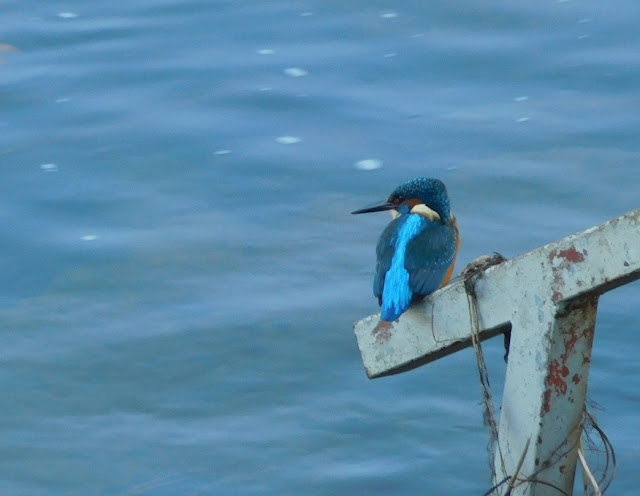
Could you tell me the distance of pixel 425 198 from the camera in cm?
291

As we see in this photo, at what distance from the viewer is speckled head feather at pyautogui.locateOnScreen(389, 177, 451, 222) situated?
2.89 meters

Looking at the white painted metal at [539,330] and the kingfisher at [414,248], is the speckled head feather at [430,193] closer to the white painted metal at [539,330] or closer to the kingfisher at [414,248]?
the kingfisher at [414,248]

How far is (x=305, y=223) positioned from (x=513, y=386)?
3.60 meters

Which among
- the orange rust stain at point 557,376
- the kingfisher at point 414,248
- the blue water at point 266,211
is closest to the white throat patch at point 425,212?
the kingfisher at point 414,248

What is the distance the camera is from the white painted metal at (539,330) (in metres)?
2.02

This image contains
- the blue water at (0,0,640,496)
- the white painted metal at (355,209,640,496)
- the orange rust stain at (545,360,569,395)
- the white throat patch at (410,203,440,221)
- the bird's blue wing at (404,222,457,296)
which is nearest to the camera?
the white painted metal at (355,209,640,496)

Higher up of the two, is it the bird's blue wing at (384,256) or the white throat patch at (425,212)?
the white throat patch at (425,212)

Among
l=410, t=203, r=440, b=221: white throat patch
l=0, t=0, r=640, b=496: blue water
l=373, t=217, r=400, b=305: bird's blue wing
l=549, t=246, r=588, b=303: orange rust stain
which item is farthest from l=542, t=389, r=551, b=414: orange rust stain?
l=0, t=0, r=640, b=496: blue water

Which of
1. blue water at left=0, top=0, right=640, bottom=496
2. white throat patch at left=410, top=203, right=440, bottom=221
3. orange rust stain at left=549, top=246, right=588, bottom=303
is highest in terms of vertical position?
orange rust stain at left=549, top=246, right=588, bottom=303

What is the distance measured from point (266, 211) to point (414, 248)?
324 cm

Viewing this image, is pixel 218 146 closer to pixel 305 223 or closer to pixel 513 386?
pixel 305 223

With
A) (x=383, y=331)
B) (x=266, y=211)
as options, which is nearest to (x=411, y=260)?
(x=383, y=331)

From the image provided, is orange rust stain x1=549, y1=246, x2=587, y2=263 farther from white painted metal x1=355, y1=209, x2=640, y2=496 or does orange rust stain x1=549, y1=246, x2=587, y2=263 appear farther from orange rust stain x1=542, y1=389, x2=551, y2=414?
orange rust stain x1=542, y1=389, x2=551, y2=414

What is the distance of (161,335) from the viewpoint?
5.00m
